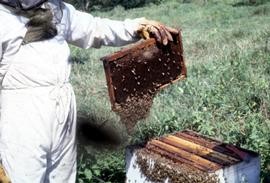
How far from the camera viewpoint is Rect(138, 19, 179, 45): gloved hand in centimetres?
358

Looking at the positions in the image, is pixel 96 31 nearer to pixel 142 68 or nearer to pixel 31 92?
pixel 142 68

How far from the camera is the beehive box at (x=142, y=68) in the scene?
11.9ft

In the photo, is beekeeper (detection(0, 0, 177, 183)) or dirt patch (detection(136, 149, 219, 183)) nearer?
beekeeper (detection(0, 0, 177, 183))

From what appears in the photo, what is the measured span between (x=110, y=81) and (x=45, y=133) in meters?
0.74

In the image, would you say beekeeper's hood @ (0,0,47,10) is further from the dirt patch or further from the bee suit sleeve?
the dirt patch

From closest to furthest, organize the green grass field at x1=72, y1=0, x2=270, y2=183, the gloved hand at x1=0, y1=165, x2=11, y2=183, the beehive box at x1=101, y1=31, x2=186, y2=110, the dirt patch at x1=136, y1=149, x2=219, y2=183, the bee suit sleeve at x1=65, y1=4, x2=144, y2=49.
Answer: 1. the gloved hand at x1=0, y1=165, x2=11, y2=183
2. the bee suit sleeve at x1=65, y1=4, x2=144, y2=49
3. the dirt patch at x1=136, y1=149, x2=219, y2=183
4. the beehive box at x1=101, y1=31, x2=186, y2=110
5. the green grass field at x1=72, y1=0, x2=270, y2=183

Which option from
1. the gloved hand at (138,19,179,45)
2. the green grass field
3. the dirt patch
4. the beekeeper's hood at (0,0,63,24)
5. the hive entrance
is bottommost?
the green grass field

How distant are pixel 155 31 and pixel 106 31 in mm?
349

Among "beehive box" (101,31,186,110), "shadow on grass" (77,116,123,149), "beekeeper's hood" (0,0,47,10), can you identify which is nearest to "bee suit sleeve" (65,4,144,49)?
"beehive box" (101,31,186,110)

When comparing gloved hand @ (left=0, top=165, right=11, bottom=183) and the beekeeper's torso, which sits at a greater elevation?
the beekeeper's torso

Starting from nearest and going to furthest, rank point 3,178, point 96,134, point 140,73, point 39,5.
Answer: point 3,178
point 39,5
point 140,73
point 96,134

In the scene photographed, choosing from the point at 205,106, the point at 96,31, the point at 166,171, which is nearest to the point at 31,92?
the point at 96,31

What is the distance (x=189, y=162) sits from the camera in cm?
368

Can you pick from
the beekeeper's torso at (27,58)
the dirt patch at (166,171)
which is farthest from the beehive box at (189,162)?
the beekeeper's torso at (27,58)
